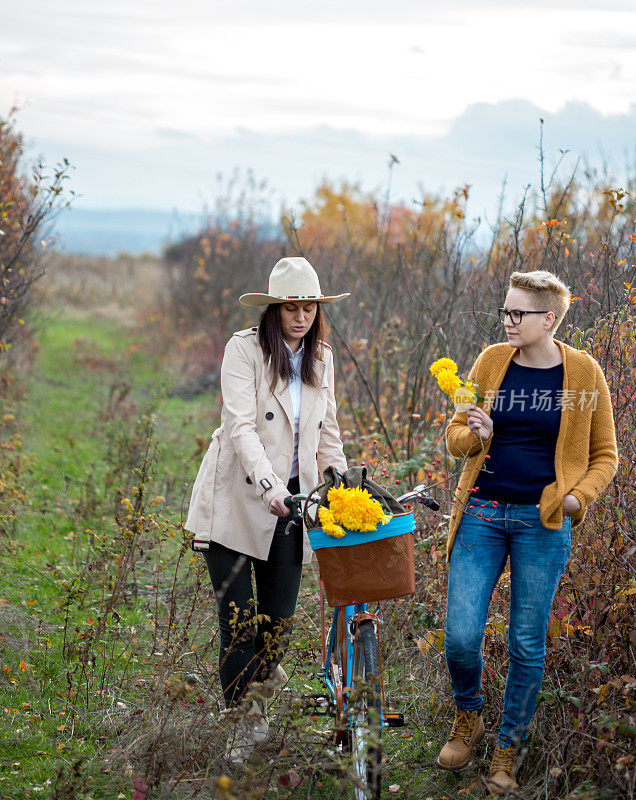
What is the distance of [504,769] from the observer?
3.29m

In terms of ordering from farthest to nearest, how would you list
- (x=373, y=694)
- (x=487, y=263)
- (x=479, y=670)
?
1. (x=487, y=263)
2. (x=479, y=670)
3. (x=373, y=694)

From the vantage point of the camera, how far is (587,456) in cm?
321

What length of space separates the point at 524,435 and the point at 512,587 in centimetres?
58

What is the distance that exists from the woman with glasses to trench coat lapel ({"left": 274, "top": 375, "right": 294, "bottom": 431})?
0.68 meters

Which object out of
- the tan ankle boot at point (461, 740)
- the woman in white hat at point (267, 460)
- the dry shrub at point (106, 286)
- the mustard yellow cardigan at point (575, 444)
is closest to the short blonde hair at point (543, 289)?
the mustard yellow cardigan at point (575, 444)

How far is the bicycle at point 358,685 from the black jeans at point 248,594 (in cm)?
24

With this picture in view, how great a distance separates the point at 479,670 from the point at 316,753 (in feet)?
2.33

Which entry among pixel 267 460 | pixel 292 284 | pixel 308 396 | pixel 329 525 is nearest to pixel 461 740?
pixel 329 525

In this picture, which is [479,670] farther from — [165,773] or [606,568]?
[165,773]

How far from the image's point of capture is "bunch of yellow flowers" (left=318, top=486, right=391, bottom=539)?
2.95m

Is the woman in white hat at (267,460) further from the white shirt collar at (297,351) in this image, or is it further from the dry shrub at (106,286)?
the dry shrub at (106,286)

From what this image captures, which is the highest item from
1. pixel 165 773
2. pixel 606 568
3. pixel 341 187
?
pixel 341 187

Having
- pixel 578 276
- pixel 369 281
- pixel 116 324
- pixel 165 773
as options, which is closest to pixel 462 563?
pixel 165 773

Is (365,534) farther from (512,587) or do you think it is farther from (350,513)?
(512,587)
